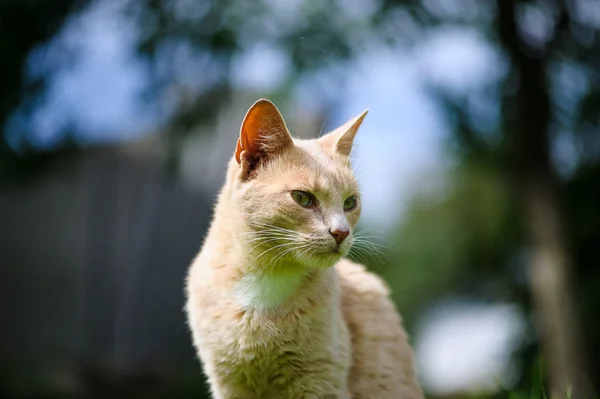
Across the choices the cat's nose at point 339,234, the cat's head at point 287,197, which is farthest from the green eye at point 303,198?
the cat's nose at point 339,234

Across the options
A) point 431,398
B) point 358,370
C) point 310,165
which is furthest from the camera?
point 431,398

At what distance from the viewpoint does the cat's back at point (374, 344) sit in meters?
2.69

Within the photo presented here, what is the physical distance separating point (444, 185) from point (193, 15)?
10.1m

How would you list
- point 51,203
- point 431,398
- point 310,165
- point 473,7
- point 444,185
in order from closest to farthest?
point 310,165 → point 473,7 → point 431,398 → point 51,203 → point 444,185

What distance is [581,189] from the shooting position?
7262mm

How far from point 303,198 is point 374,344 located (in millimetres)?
792

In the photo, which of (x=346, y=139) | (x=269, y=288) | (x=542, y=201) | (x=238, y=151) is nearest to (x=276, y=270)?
(x=269, y=288)

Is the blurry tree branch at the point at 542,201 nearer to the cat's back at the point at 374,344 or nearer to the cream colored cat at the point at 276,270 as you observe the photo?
the cat's back at the point at 374,344

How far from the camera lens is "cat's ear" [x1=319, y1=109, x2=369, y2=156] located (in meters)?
2.57

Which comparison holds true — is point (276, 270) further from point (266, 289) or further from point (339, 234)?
point (339, 234)

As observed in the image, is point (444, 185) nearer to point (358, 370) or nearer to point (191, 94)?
point (191, 94)

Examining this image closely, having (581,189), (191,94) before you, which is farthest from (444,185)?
(191,94)

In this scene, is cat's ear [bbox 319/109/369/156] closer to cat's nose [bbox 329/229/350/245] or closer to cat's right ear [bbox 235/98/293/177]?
cat's right ear [bbox 235/98/293/177]

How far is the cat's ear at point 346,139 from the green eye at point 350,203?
218 mm
